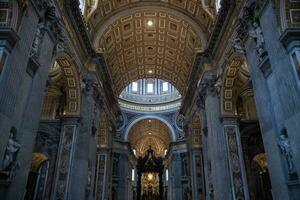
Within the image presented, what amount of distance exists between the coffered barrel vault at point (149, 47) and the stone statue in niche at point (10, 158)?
30.4 ft

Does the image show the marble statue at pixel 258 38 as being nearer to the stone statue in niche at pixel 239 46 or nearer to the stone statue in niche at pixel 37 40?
the stone statue in niche at pixel 239 46

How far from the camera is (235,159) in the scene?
1090 centimetres

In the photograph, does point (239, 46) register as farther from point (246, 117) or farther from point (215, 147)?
point (246, 117)

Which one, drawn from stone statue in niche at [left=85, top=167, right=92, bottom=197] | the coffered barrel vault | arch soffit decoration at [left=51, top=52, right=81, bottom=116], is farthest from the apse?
arch soffit decoration at [left=51, top=52, right=81, bottom=116]

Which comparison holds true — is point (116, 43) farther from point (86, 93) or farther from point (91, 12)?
point (86, 93)

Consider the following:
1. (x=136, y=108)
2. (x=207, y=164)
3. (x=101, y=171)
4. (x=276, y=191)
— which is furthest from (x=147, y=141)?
(x=276, y=191)

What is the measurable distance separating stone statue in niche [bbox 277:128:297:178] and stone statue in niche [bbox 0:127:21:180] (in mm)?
6477

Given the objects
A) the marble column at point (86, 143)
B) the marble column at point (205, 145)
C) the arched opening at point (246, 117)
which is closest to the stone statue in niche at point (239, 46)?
the arched opening at point (246, 117)

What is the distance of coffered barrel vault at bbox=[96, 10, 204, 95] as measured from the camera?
16052 mm

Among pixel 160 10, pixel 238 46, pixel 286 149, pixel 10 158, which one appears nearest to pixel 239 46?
pixel 238 46

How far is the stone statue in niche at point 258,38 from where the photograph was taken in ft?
24.5

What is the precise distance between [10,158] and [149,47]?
14.5 m

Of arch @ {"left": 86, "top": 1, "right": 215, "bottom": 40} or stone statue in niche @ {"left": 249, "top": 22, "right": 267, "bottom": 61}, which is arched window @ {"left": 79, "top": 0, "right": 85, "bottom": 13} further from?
stone statue in niche @ {"left": 249, "top": 22, "right": 267, "bottom": 61}

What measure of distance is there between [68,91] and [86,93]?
922mm
